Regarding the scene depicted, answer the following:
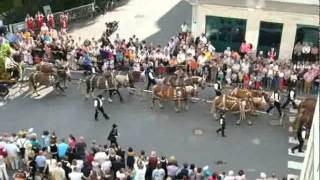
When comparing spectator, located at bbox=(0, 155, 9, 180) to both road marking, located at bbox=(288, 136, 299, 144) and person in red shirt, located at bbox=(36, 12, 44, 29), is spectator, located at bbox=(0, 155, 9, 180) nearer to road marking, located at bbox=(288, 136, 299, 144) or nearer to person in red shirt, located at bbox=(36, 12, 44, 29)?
road marking, located at bbox=(288, 136, 299, 144)

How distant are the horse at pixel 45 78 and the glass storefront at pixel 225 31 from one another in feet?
25.5

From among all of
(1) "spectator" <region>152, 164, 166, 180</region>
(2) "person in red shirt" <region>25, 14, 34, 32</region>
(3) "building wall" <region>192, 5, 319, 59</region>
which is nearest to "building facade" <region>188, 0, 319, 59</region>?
(3) "building wall" <region>192, 5, 319, 59</region>

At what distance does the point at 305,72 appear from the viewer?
24.6 meters

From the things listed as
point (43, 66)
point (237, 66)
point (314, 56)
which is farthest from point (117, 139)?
point (314, 56)

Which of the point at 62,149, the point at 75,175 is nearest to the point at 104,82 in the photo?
the point at 62,149

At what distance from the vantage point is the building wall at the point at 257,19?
2658 centimetres

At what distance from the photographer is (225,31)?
28156 millimetres

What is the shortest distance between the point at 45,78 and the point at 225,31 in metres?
9.10

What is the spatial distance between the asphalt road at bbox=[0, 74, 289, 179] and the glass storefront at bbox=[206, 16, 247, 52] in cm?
431

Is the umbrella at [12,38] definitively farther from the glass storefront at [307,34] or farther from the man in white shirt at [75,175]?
the glass storefront at [307,34]

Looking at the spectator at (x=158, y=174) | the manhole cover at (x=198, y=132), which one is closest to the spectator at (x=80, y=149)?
the spectator at (x=158, y=174)

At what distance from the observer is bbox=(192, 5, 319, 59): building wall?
2658 centimetres

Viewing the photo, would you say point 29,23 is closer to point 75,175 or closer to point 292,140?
point 75,175

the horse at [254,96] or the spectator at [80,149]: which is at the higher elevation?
the horse at [254,96]
